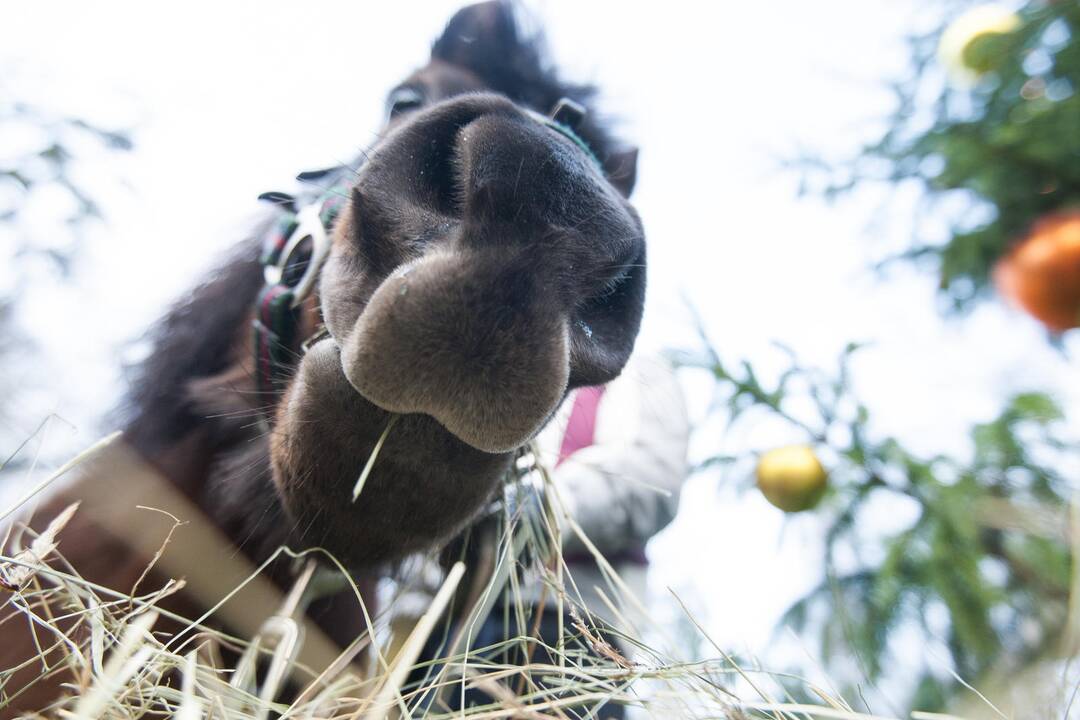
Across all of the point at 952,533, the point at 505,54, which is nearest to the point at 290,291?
the point at 505,54

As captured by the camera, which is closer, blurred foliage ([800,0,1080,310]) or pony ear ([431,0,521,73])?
pony ear ([431,0,521,73])

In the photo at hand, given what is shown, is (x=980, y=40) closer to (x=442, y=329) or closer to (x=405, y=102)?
(x=405, y=102)

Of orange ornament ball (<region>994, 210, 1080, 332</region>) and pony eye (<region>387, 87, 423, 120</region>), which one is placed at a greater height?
pony eye (<region>387, 87, 423, 120</region>)

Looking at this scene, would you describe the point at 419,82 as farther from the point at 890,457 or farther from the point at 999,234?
the point at 999,234

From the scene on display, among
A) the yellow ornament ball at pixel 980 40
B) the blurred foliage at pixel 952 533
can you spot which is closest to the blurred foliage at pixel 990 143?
the yellow ornament ball at pixel 980 40

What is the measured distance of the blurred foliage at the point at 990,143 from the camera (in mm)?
1795

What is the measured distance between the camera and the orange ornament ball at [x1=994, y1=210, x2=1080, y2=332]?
5.11ft

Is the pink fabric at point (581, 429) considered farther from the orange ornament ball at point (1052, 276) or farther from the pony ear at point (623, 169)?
the orange ornament ball at point (1052, 276)

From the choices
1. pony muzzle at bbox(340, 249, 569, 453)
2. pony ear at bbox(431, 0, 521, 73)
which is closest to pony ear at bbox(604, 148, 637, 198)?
pony ear at bbox(431, 0, 521, 73)

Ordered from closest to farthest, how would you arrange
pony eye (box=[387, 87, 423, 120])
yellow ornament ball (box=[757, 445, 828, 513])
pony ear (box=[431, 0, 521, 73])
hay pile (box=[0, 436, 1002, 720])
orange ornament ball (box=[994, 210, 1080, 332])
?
hay pile (box=[0, 436, 1002, 720]) → pony eye (box=[387, 87, 423, 120]) → pony ear (box=[431, 0, 521, 73]) → yellow ornament ball (box=[757, 445, 828, 513]) → orange ornament ball (box=[994, 210, 1080, 332])

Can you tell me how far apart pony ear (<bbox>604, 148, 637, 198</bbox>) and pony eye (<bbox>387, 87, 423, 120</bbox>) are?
378 millimetres

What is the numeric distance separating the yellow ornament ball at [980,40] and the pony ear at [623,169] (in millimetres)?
1079

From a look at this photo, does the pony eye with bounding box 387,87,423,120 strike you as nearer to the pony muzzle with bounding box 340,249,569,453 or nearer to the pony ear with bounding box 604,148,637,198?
the pony ear with bounding box 604,148,637,198

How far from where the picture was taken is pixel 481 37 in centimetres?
123
